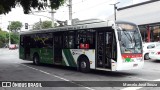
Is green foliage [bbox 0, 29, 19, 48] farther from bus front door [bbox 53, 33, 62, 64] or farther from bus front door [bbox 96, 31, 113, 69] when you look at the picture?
bus front door [bbox 96, 31, 113, 69]

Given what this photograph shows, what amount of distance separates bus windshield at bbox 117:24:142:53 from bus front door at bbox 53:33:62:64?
5.28 metres

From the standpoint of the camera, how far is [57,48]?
20266 mm

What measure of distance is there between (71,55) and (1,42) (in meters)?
119

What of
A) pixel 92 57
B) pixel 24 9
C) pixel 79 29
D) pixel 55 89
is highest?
pixel 24 9

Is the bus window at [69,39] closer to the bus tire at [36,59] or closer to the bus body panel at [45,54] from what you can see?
the bus body panel at [45,54]

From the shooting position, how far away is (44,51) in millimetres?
22109

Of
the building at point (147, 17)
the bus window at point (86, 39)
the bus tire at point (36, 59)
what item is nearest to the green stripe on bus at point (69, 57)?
the bus window at point (86, 39)

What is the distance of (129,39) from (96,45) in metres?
1.77

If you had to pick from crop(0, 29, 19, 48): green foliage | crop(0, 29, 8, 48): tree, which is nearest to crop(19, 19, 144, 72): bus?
crop(0, 29, 8, 48): tree

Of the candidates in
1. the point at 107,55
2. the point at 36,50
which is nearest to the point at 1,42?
the point at 36,50

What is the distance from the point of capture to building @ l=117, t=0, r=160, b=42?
3905 centimetres

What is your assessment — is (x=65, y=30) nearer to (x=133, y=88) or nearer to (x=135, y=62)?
(x=135, y=62)

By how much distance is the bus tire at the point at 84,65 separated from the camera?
17312mm

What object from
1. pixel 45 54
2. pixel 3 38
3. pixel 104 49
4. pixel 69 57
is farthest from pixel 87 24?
pixel 3 38
